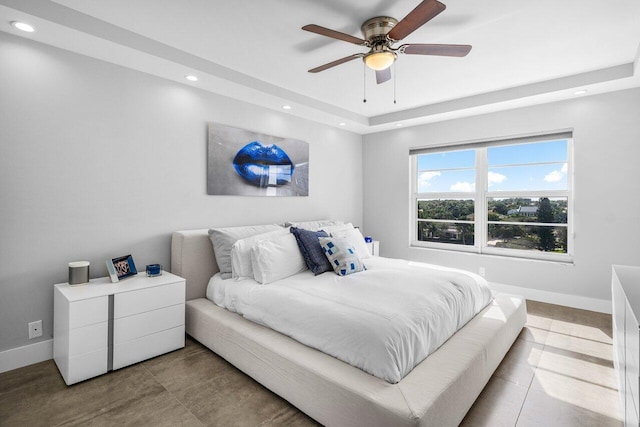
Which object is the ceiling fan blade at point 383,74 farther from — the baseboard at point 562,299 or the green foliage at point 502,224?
the baseboard at point 562,299

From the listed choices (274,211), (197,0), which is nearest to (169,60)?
(197,0)

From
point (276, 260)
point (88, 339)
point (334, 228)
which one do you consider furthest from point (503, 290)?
point (88, 339)

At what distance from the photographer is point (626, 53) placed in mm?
2777

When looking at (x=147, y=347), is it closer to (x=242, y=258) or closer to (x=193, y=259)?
(x=193, y=259)

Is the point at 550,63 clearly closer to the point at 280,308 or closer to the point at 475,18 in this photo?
the point at 475,18

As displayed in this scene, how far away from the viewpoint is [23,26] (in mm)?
2145

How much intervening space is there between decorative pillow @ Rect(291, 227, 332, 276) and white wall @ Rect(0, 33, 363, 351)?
3.16 feet

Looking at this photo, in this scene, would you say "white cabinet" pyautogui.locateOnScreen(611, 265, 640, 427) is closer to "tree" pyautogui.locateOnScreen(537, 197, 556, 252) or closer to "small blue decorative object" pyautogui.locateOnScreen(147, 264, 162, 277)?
"tree" pyautogui.locateOnScreen(537, 197, 556, 252)

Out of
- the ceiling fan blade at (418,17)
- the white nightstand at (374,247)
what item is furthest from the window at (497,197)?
the ceiling fan blade at (418,17)

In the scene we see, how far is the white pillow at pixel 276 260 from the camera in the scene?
2.66m

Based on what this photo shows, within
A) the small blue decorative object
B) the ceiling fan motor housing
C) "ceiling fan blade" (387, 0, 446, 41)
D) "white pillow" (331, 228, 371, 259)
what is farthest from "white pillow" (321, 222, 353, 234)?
"ceiling fan blade" (387, 0, 446, 41)

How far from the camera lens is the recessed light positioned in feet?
6.92

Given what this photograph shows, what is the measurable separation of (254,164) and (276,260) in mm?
1414

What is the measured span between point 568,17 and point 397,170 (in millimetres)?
2842
